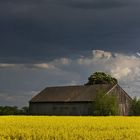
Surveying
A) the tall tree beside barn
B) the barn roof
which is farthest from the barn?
the tall tree beside barn

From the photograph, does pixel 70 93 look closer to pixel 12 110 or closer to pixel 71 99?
pixel 71 99

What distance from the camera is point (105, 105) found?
9356 cm

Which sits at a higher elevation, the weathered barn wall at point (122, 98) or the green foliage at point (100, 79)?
the green foliage at point (100, 79)

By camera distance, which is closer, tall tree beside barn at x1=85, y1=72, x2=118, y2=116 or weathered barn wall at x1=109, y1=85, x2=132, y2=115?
tall tree beside barn at x1=85, y1=72, x2=118, y2=116

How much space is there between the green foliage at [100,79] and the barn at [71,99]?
42.5 feet

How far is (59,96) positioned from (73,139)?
83.1 m

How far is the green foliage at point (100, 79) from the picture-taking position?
407ft

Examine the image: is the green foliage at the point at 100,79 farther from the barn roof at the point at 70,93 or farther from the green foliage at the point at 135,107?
the green foliage at the point at 135,107

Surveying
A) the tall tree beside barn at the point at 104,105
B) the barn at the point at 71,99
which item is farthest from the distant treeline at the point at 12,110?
the tall tree beside barn at the point at 104,105

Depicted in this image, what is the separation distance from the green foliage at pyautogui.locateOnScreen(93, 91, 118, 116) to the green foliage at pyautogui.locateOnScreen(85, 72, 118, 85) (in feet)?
88.6

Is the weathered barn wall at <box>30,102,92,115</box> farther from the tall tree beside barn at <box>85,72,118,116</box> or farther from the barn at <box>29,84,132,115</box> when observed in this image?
the tall tree beside barn at <box>85,72,118,116</box>

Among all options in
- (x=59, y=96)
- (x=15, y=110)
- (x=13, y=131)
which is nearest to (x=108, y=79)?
(x=59, y=96)

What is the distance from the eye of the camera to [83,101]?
10238cm

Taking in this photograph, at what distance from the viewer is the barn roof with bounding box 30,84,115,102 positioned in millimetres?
103438
